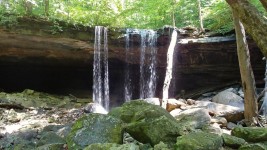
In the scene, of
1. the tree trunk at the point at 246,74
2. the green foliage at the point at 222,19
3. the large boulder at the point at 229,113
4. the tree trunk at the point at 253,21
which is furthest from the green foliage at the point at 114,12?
the tree trunk at the point at 253,21

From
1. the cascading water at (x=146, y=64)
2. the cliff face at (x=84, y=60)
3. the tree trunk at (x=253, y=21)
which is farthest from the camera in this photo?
the cascading water at (x=146, y=64)

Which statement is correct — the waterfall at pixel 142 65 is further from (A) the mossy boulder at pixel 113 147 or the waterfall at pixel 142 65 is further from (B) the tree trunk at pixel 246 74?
(A) the mossy boulder at pixel 113 147

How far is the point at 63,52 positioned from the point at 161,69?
Result: 386 centimetres

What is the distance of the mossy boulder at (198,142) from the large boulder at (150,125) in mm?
228

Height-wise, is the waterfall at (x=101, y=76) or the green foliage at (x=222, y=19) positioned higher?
the green foliage at (x=222, y=19)

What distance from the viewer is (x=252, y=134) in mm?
3588

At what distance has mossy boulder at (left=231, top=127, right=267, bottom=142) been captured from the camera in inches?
139

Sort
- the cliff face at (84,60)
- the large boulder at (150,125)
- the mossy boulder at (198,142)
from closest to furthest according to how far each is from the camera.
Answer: the mossy boulder at (198,142), the large boulder at (150,125), the cliff face at (84,60)

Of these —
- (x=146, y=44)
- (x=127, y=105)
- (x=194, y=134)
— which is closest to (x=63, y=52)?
(x=146, y=44)

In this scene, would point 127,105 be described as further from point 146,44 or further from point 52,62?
point 52,62

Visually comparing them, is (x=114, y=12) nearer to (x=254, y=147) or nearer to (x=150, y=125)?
(x=150, y=125)

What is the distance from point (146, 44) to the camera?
10.5m

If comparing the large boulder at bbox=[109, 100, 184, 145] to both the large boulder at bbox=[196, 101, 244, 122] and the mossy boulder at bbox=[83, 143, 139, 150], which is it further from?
the large boulder at bbox=[196, 101, 244, 122]

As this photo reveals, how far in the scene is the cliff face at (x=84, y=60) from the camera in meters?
10.1
